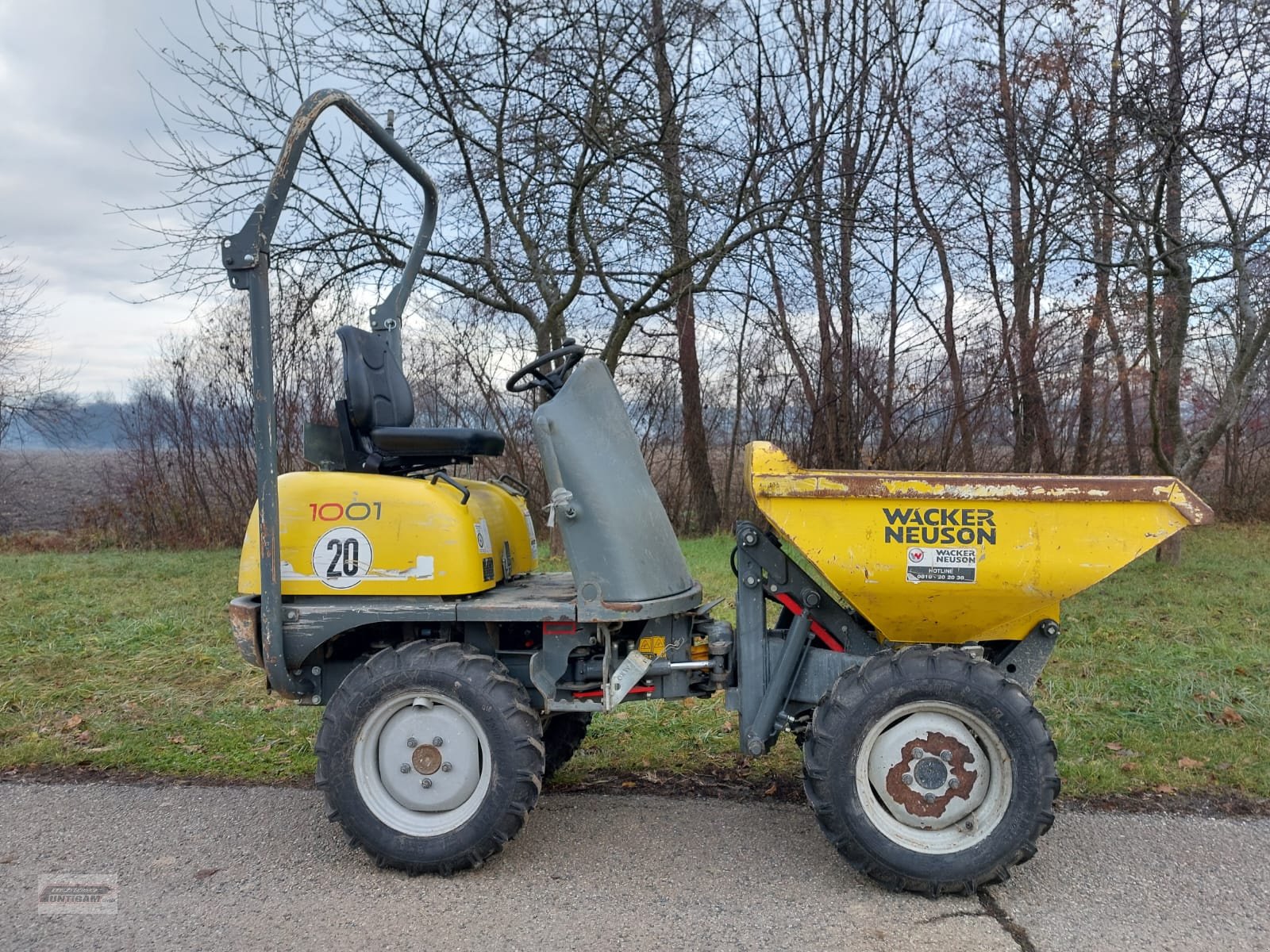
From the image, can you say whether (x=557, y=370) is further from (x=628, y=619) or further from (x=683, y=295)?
(x=683, y=295)

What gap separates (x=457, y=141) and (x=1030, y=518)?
7.01 meters

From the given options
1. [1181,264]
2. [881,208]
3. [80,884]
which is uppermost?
[881,208]

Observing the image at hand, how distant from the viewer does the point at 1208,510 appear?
3346 millimetres

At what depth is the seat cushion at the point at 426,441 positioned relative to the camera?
3900 millimetres

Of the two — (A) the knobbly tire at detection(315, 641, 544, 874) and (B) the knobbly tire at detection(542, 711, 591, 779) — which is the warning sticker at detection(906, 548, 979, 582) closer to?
(A) the knobbly tire at detection(315, 641, 544, 874)

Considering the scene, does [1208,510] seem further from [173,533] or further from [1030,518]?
[173,533]

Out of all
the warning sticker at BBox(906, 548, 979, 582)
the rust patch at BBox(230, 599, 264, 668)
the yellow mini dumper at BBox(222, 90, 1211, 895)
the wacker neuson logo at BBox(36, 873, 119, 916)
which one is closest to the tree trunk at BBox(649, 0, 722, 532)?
the yellow mini dumper at BBox(222, 90, 1211, 895)

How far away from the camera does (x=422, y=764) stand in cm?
365

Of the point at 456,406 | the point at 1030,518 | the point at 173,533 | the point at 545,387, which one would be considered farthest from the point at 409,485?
the point at 173,533

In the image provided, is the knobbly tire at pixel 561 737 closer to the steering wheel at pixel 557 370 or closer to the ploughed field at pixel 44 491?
the steering wheel at pixel 557 370

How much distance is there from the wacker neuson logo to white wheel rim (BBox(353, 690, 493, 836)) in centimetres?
89

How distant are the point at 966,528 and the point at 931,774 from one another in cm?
86

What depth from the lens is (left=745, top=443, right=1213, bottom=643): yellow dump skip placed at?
11.1ft

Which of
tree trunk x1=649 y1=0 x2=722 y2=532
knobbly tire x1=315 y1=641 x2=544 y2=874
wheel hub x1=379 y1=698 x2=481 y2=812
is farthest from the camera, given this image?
tree trunk x1=649 y1=0 x2=722 y2=532
